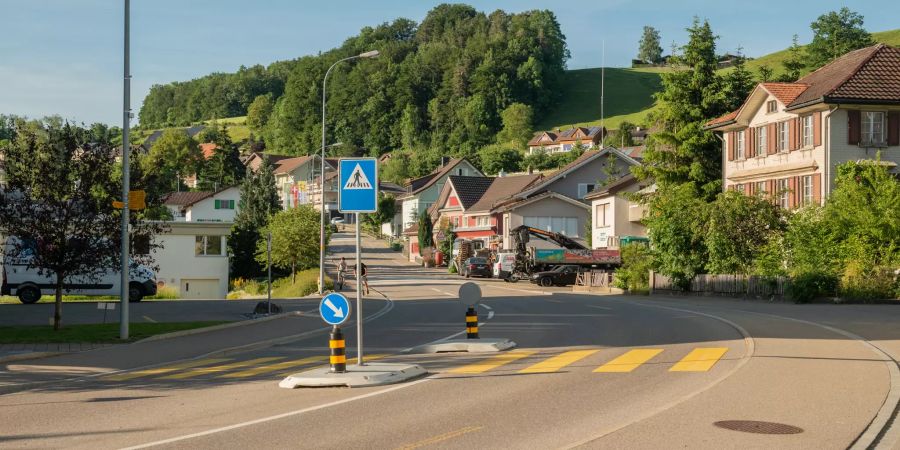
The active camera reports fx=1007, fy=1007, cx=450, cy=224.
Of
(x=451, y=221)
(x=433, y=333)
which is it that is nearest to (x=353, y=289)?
(x=433, y=333)

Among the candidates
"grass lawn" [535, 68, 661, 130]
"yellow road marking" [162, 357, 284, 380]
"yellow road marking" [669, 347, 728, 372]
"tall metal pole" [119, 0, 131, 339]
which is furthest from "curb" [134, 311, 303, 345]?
"grass lawn" [535, 68, 661, 130]

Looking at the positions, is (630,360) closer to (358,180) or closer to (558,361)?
(558,361)

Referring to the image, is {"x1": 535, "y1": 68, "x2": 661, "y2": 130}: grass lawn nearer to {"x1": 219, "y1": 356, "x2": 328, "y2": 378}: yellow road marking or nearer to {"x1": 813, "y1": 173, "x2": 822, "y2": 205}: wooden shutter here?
{"x1": 813, "y1": 173, "x2": 822, "y2": 205}: wooden shutter

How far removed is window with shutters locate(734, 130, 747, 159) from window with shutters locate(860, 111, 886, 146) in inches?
309

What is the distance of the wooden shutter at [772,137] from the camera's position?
48.6 meters

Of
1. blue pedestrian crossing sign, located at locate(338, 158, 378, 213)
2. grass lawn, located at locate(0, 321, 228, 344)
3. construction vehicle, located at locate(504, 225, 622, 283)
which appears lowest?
grass lawn, located at locate(0, 321, 228, 344)

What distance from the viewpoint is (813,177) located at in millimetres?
45000

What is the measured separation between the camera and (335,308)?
1411 cm

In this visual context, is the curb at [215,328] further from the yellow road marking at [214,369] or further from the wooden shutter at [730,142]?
the wooden shutter at [730,142]

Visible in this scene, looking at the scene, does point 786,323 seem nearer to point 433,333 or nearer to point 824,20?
point 433,333

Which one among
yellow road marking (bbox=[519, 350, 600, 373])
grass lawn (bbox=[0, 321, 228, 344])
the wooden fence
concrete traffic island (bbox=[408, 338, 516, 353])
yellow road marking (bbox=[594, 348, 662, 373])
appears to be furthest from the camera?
the wooden fence

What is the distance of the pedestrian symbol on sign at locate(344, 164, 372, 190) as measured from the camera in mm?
14484

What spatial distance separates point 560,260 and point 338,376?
49571 millimetres

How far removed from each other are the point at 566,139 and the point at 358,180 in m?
146
